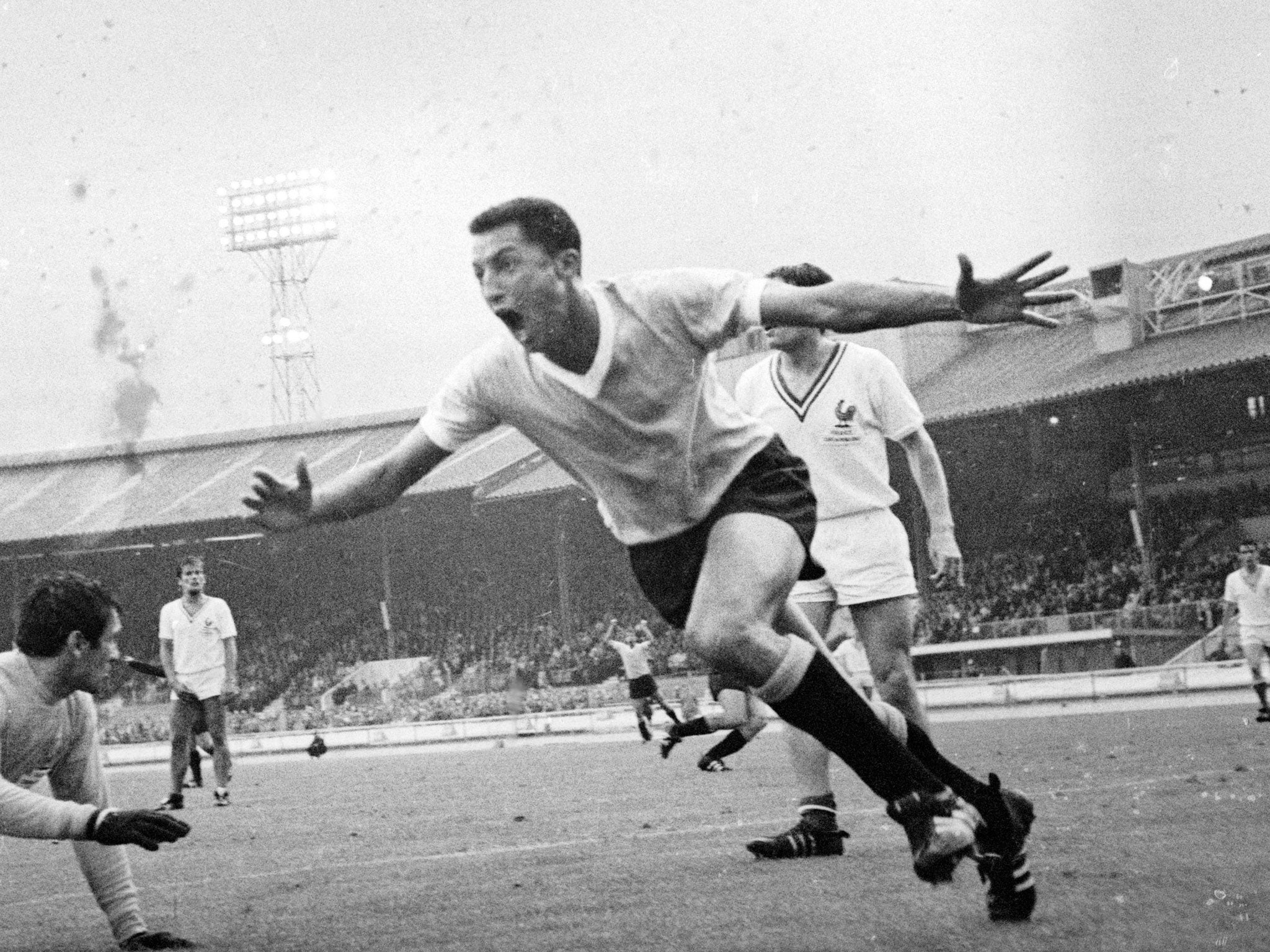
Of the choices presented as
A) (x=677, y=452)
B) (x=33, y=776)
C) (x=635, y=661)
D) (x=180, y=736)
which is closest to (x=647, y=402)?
(x=677, y=452)

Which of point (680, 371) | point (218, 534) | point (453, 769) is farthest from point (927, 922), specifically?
point (218, 534)

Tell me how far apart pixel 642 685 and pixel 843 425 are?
1467 cm

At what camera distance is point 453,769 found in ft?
55.5

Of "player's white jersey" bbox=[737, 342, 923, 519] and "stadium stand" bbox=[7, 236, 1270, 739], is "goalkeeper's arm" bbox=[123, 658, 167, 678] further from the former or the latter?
"stadium stand" bbox=[7, 236, 1270, 739]

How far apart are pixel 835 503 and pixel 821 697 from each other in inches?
99.8

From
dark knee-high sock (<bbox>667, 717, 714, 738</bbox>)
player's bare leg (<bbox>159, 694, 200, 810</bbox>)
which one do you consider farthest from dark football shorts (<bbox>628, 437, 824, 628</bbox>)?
player's bare leg (<bbox>159, 694, 200, 810</bbox>)

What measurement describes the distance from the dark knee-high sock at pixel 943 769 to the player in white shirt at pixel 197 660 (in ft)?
31.1

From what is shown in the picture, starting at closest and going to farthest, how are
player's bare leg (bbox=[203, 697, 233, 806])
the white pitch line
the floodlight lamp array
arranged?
the white pitch line
player's bare leg (bbox=[203, 697, 233, 806])
the floodlight lamp array

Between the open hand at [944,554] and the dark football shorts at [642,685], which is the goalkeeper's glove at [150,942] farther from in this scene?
the dark football shorts at [642,685]

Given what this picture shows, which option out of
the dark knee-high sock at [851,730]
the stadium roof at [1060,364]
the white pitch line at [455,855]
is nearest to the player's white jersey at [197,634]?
the white pitch line at [455,855]

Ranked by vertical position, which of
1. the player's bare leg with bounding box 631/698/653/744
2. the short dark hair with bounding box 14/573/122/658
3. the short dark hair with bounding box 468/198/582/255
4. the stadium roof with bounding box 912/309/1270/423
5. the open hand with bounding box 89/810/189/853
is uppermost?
the stadium roof with bounding box 912/309/1270/423

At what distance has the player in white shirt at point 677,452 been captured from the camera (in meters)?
3.99

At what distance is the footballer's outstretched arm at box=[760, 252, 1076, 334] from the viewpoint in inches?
149

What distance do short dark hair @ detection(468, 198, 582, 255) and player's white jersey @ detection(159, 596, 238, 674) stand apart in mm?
9568
